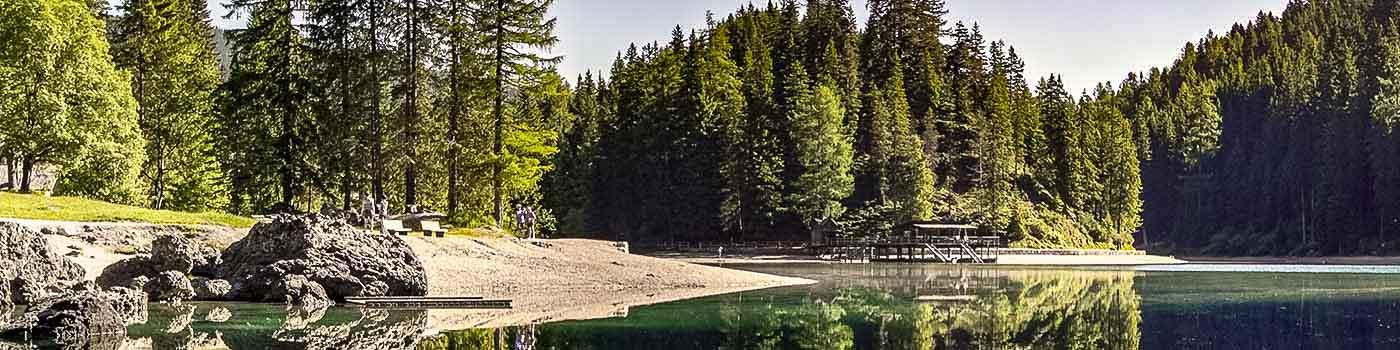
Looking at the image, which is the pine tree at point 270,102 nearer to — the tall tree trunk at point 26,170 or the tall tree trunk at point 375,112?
the tall tree trunk at point 375,112

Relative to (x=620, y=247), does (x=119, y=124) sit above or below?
above

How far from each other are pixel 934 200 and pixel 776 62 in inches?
855

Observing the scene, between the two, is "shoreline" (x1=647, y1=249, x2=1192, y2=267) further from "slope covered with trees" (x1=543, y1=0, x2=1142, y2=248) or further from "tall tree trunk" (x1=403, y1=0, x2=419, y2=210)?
"tall tree trunk" (x1=403, y1=0, x2=419, y2=210)

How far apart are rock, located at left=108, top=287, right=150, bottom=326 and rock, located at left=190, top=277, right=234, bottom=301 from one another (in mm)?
4675

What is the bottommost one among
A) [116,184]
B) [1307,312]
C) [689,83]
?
[1307,312]

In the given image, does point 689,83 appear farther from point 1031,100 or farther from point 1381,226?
point 1381,226

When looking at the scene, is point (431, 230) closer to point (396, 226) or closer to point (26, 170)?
point (396, 226)

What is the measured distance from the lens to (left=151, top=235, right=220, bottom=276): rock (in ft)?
112

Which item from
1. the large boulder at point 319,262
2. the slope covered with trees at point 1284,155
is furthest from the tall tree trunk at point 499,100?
the slope covered with trees at point 1284,155

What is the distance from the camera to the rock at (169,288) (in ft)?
108

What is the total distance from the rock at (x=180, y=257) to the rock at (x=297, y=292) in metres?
2.54

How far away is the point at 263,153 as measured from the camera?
56656 mm

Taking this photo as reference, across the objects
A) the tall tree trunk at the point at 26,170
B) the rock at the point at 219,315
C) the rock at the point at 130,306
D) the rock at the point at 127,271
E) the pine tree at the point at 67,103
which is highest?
the pine tree at the point at 67,103

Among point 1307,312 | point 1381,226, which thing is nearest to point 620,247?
point 1307,312
